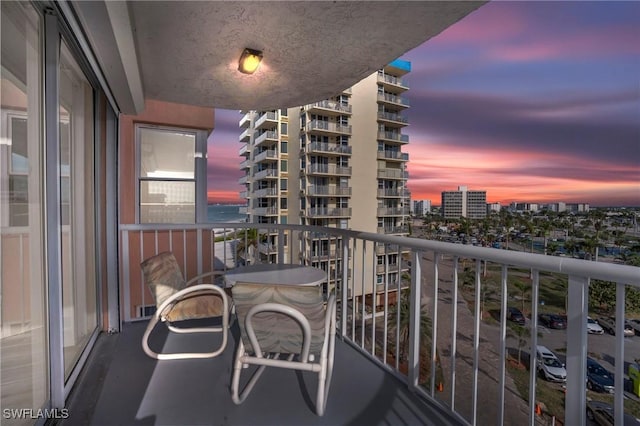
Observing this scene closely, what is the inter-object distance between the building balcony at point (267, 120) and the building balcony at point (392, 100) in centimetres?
1007

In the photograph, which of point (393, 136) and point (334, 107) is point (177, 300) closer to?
point (334, 107)

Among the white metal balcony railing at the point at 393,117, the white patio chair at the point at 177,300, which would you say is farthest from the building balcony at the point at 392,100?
the white patio chair at the point at 177,300

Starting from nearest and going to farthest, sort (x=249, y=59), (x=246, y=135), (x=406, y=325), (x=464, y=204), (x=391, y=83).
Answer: (x=249, y=59), (x=406, y=325), (x=464, y=204), (x=391, y=83), (x=246, y=135)

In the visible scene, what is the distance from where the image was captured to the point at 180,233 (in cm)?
A: 446

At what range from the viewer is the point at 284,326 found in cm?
191

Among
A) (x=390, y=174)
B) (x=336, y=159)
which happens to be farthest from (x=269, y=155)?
(x=390, y=174)

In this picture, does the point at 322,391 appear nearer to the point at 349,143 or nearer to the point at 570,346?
the point at 570,346

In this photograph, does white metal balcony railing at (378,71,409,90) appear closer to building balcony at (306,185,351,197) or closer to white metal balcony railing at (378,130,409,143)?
white metal balcony railing at (378,130,409,143)

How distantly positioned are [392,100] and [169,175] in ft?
101

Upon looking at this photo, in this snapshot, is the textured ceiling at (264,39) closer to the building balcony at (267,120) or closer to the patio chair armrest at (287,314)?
the patio chair armrest at (287,314)

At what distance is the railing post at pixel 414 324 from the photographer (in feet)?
7.06

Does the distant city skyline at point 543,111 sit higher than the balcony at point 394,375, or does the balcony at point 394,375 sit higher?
the distant city skyline at point 543,111

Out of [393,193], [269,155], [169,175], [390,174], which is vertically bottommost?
[169,175]

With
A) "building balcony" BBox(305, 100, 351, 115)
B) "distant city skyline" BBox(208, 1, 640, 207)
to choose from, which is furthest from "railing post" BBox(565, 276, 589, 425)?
"building balcony" BBox(305, 100, 351, 115)
